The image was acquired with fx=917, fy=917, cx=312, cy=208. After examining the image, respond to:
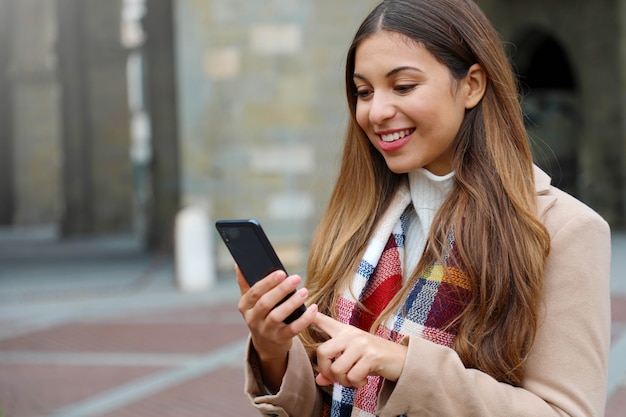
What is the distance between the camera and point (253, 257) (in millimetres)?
1618

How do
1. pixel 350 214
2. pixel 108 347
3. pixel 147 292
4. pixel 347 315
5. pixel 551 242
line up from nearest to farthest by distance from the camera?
pixel 551 242, pixel 347 315, pixel 350 214, pixel 108 347, pixel 147 292

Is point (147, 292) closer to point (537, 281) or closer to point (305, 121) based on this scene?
point (305, 121)

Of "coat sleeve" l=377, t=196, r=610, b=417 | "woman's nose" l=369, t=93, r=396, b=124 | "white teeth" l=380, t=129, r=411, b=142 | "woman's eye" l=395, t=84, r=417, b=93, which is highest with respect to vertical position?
"woman's eye" l=395, t=84, r=417, b=93

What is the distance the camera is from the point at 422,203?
1.84 metres

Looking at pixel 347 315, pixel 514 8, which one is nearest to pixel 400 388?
pixel 347 315

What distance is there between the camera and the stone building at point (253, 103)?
11.4 metres

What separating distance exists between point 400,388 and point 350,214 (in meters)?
0.49

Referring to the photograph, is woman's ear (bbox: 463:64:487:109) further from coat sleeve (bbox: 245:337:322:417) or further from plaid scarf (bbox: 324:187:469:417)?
coat sleeve (bbox: 245:337:322:417)

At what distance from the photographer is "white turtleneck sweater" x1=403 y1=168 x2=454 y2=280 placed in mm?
1809

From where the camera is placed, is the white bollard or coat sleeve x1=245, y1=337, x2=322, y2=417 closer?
coat sleeve x1=245, y1=337, x2=322, y2=417

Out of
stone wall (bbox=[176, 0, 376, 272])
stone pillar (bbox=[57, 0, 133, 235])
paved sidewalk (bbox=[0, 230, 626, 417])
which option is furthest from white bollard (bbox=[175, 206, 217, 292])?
stone pillar (bbox=[57, 0, 133, 235])

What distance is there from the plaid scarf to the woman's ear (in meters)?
0.24

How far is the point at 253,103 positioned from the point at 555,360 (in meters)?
10.0

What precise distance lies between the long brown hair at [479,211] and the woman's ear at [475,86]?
0.04ft
